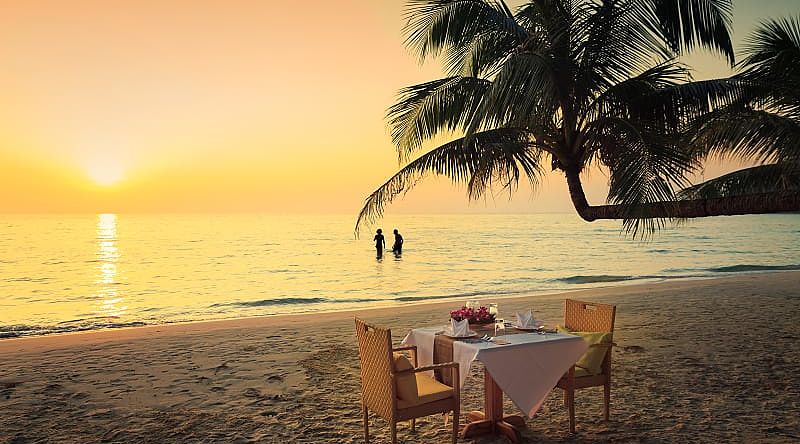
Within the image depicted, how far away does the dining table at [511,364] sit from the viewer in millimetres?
3984

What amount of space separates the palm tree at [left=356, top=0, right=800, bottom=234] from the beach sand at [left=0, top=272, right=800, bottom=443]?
61.9 inches

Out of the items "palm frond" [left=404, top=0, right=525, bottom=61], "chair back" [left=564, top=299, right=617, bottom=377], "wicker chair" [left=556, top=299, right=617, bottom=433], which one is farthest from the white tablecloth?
"palm frond" [left=404, top=0, right=525, bottom=61]

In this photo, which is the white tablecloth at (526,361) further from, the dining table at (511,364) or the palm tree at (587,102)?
the palm tree at (587,102)

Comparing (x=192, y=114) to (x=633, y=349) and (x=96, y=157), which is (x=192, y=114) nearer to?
(x=96, y=157)

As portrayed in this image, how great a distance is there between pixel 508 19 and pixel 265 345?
5.21 m

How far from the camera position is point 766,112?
591 cm

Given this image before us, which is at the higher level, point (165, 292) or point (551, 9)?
point (551, 9)

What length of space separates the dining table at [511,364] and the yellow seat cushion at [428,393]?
8 centimetres

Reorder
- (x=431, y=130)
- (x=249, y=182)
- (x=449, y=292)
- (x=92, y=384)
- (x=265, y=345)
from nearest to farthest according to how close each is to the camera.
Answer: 1. (x=92, y=384)
2. (x=431, y=130)
3. (x=265, y=345)
4. (x=449, y=292)
5. (x=249, y=182)

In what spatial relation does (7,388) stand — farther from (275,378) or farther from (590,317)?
(590,317)

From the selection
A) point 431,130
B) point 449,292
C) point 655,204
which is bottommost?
point 449,292

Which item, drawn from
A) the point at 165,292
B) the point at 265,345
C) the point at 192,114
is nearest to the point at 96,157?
the point at 192,114

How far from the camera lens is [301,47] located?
41.2 ft

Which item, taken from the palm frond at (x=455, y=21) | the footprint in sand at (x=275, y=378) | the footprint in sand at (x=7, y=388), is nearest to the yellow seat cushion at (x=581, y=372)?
the footprint in sand at (x=275, y=378)
